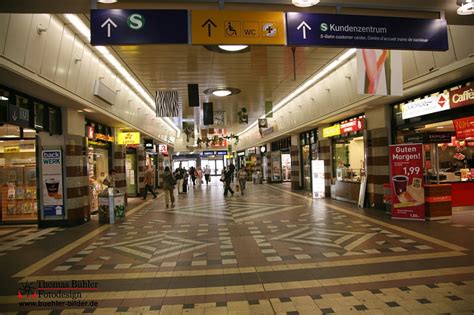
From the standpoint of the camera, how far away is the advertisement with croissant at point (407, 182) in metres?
8.25

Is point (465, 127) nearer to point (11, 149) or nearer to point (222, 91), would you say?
point (222, 91)

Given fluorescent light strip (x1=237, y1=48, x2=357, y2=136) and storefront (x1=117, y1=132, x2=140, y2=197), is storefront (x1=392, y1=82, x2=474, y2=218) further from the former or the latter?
storefront (x1=117, y1=132, x2=140, y2=197)

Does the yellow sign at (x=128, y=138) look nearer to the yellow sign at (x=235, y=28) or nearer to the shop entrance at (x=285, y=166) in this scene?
the yellow sign at (x=235, y=28)

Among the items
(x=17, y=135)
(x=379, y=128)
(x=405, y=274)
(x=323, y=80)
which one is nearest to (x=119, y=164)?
(x=17, y=135)

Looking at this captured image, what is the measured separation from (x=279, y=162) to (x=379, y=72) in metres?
18.0

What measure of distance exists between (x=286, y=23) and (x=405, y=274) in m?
3.67

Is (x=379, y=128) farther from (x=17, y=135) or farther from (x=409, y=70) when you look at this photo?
(x=17, y=135)

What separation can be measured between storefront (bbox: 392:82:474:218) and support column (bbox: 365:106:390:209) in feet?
0.95

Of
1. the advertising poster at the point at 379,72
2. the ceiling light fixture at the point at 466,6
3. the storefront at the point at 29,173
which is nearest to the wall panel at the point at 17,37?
the storefront at the point at 29,173

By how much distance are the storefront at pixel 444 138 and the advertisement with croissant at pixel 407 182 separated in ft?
0.83

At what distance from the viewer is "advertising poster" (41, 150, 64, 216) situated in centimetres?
888

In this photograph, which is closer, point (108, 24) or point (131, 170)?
point (108, 24)

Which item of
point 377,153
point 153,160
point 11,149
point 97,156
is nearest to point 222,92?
point 97,156

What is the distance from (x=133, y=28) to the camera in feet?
13.2
